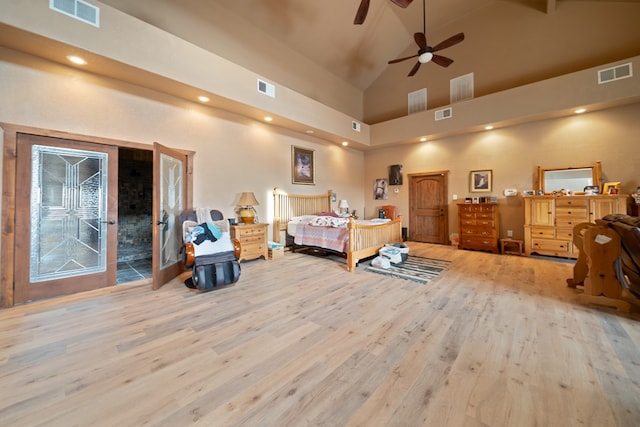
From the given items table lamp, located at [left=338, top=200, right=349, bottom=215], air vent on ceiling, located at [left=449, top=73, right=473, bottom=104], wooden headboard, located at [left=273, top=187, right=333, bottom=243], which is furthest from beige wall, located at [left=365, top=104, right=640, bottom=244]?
wooden headboard, located at [left=273, top=187, right=333, bottom=243]

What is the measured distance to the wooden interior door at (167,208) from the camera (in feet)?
11.0

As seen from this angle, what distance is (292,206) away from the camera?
20.3 ft

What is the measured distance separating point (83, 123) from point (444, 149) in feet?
24.6

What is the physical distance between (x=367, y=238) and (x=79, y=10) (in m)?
4.91

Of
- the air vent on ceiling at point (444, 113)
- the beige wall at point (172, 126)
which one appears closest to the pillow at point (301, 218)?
the beige wall at point (172, 126)

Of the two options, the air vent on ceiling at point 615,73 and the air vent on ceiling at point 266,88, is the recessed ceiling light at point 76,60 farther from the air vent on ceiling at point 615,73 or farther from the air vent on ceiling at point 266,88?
the air vent on ceiling at point 615,73

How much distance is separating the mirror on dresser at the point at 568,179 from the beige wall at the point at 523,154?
0.13 meters

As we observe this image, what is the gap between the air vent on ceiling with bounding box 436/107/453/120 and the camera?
6129 millimetres

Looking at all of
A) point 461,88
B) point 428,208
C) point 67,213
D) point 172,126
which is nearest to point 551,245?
point 428,208

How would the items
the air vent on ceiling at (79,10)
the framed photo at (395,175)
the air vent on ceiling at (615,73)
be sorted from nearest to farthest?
the air vent on ceiling at (79,10) < the air vent on ceiling at (615,73) < the framed photo at (395,175)

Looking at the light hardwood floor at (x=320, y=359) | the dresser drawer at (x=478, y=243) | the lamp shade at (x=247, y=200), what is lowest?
the light hardwood floor at (x=320, y=359)

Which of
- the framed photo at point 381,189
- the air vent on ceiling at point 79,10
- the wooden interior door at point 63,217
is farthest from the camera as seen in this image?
the framed photo at point 381,189

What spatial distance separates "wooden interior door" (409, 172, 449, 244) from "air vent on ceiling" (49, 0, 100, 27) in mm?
7150

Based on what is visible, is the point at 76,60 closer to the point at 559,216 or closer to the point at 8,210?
the point at 8,210
